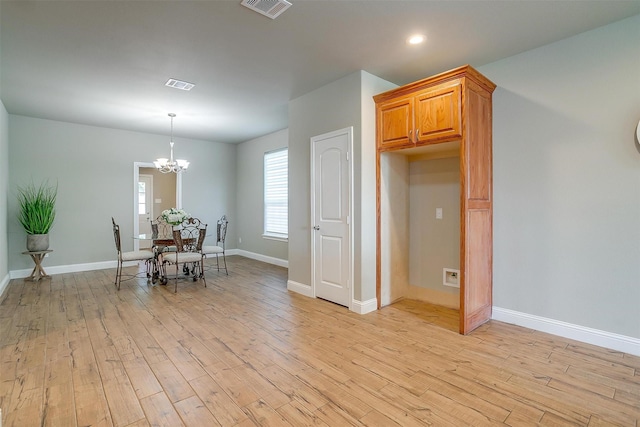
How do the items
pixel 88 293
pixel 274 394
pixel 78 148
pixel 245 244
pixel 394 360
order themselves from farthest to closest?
1. pixel 245 244
2. pixel 78 148
3. pixel 88 293
4. pixel 394 360
5. pixel 274 394

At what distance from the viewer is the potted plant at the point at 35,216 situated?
4.95m

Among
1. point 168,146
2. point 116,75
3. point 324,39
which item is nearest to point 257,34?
point 324,39

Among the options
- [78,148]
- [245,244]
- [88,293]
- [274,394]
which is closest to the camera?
[274,394]

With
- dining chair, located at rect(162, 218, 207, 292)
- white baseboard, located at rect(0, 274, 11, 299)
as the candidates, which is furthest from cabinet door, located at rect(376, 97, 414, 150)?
white baseboard, located at rect(0, 274, 11, 299)

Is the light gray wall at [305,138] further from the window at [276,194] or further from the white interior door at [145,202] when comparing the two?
the white interior door at [145,202]

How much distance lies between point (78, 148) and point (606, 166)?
296 inches

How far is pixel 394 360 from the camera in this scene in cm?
243

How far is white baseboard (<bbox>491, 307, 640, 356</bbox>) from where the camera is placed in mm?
2539

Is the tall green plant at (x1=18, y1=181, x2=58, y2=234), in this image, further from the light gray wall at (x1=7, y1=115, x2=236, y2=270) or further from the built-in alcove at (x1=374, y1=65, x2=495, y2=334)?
the built-in alcove at (x1=374, y1=65, x2=495, y2=334)

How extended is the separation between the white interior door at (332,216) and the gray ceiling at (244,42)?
0.82 metres

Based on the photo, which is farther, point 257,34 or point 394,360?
point 257,34

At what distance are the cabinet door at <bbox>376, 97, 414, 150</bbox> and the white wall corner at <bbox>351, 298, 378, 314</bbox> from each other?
1.73 meters

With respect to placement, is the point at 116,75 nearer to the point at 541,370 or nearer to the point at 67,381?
the point at 67,381

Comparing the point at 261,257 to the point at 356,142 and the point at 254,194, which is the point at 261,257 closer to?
the point at 254,194
